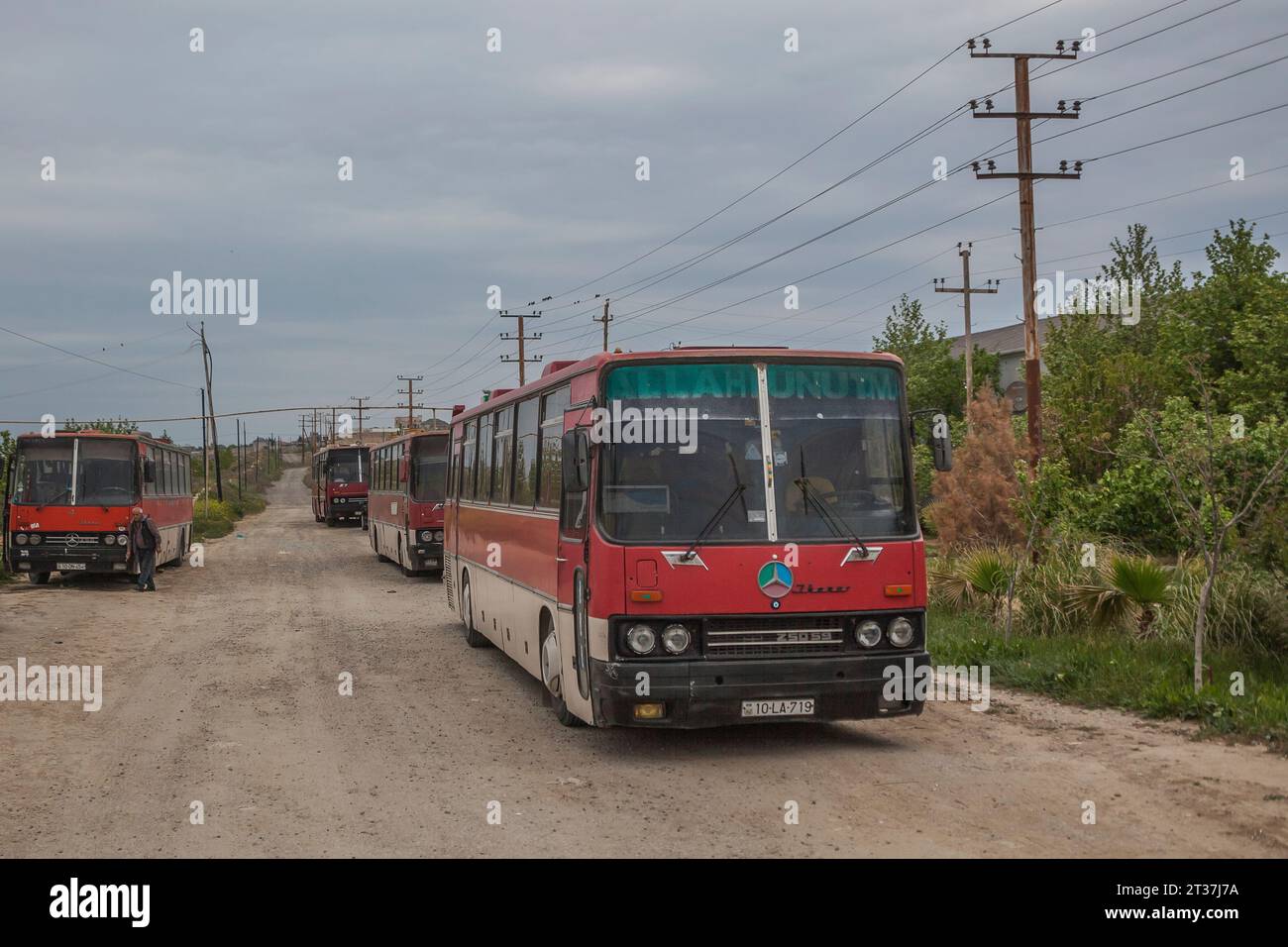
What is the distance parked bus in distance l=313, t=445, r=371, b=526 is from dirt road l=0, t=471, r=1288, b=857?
1599 inches

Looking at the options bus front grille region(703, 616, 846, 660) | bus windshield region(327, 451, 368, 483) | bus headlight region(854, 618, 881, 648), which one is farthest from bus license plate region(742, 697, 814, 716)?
bus windshield region(327, 451, 368, 483)

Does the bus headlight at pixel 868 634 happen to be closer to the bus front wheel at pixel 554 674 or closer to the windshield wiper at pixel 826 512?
the windshield wiper at pixel 826 512

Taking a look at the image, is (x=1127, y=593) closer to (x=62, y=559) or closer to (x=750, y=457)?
(x=750, y=457)

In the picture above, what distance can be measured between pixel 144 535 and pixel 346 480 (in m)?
29.5

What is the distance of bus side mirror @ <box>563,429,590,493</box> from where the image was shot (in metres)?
9.16

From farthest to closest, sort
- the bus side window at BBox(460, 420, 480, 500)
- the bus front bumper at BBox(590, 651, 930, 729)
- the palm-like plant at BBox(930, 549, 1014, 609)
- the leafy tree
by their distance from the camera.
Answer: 1. the leafy tree
2. the palm-like plant at BBox(930, 549, 1014, 609)
3. the bus side window at BBox(460, 420, 480, 500)
4. the bus front bumper at BBox(590, 651, 930, 729)

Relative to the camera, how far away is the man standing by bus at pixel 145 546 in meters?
25.2

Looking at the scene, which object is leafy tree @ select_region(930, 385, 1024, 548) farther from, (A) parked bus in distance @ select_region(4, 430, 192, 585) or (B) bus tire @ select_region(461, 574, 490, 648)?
(A) parked bus in distance @ select_region(4, 430, 192, 585)

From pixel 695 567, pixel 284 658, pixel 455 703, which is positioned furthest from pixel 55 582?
pixel 695 567

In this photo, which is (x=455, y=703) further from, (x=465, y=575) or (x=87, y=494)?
(x=87, y=494)

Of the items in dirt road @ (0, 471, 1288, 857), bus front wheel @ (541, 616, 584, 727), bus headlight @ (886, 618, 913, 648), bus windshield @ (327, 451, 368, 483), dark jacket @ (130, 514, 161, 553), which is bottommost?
dirt road @ (0, 471, 1288, 857)

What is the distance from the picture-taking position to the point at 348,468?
179 ft

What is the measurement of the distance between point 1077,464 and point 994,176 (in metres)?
6.73

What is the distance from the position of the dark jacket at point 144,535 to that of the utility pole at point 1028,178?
17029mm
